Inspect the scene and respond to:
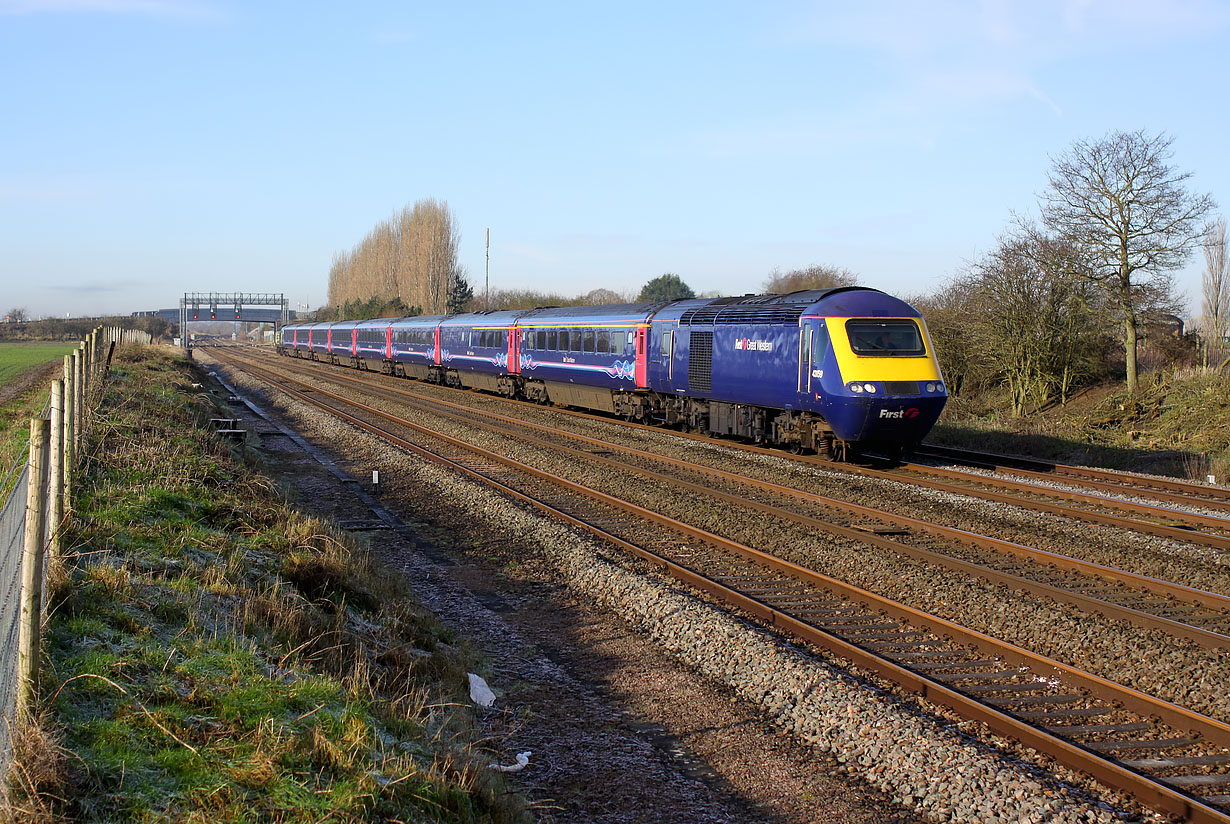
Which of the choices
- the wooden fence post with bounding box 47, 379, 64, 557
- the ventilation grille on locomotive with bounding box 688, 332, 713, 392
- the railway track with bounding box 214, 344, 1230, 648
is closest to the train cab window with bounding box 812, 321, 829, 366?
the railway track with bounding box 214, 344, 1230, 648

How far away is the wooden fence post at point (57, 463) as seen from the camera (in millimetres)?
6684

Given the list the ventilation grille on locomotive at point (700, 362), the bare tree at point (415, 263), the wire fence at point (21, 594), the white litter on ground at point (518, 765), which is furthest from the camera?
the bare tree at point (415, 263)

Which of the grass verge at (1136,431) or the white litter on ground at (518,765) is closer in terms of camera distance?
the white litter on ground at (518,765)

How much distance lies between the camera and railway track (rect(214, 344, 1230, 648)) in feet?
27.5

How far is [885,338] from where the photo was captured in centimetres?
1642

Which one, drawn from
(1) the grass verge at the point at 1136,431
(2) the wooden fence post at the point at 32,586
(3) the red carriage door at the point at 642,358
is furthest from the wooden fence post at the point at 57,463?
(1) the grass verge at the point at 1136,431

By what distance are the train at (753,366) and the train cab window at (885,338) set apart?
0.7 inches

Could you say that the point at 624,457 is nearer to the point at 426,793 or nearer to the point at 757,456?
the point at 757,456

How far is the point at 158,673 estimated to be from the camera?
16.4 feet

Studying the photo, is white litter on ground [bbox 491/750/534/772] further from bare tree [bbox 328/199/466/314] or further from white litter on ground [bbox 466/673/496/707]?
bare tree [bbox 328/199/466/314]

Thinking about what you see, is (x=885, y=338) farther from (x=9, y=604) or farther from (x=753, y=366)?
(x=9, y=604)

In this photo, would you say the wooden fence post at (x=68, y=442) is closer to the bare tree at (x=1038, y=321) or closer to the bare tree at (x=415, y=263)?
the bare tree at (x=1038, y=321)

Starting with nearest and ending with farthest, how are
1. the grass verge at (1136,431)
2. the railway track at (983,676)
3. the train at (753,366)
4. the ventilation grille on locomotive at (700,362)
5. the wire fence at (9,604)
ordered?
the wire fence at (9,604) → the railway track at (983,676) → the train at (753,366) → the ventilation grille on locomotive at (700,362) → the grass verge at (1136,431)

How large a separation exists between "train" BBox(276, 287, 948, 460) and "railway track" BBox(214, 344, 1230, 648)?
236cm
